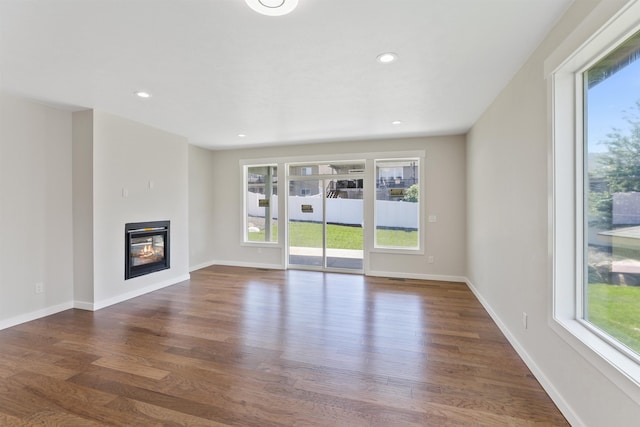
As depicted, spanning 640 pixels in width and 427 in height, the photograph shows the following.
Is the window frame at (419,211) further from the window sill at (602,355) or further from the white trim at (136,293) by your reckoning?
the white trim at (136,293)

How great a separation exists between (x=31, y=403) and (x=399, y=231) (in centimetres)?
504

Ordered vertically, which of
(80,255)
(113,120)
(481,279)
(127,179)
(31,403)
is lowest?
(31,403)

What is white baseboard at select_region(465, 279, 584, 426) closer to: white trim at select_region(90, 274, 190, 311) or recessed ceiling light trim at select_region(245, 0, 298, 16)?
recessed ceiling light trim at select_region(245, 0, 298, 16)

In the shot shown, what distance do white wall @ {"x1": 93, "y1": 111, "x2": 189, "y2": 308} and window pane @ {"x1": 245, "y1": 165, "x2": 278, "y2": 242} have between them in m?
1.51

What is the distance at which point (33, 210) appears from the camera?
3533 mm

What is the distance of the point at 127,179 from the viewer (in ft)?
13.9

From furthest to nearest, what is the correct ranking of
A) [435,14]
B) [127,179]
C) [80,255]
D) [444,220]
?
1. [444,220]
2. [127,179]
3. [80,255]
4. [435,14]

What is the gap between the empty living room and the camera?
71.8 inches

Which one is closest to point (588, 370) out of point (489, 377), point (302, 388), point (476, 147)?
point (489, 377)

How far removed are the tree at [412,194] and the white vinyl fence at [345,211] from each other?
7 cm

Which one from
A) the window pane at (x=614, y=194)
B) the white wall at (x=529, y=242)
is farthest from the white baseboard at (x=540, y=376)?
the window pane at (x=614, y=194)

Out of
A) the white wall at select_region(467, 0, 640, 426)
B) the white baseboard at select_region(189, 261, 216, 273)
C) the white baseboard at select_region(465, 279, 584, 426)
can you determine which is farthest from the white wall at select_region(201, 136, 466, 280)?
the white baseboard at select_region(465, 279, 584, 426)

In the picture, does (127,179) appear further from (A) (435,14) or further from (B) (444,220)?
(B) (444,220)

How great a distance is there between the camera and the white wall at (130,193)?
12.8 feet
